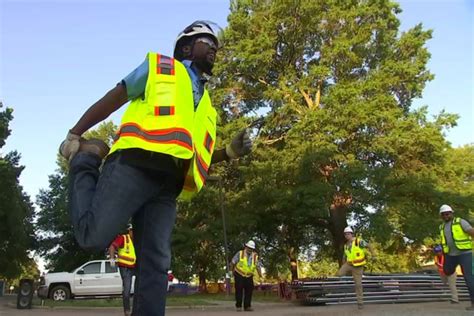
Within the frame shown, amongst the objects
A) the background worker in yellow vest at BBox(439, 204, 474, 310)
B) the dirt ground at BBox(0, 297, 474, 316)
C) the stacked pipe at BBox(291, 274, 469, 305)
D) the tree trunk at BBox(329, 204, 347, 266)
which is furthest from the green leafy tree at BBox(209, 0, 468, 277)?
the background worker in yellow vest at BBox(439, 204, 474, 310)

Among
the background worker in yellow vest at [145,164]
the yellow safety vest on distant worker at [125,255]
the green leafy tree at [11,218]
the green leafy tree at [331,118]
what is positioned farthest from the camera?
the green leafy tree at [11,218]

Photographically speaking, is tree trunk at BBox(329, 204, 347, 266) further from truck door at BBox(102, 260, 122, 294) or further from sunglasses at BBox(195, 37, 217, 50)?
sunglasses at BBox(195, 37, 217, 50)

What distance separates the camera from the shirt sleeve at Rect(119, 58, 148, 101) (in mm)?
2824

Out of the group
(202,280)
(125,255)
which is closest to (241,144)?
(125,255)

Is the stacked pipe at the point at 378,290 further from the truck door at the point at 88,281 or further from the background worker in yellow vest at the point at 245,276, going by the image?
the truck door at the point at 88,281

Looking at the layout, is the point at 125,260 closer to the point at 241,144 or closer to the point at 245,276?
the point at 245,276

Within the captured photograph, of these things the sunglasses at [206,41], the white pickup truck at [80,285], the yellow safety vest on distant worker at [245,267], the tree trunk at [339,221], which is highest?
the tree trunk at [339,221]

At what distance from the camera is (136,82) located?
2.83 m

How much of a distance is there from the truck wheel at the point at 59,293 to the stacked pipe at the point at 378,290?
10077mm

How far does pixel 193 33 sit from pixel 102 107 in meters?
0.75

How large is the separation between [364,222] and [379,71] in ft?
25.0

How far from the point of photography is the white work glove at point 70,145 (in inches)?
113

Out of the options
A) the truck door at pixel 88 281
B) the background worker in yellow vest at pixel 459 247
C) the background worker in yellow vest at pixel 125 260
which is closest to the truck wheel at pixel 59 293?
the truck door at pixel 88 281

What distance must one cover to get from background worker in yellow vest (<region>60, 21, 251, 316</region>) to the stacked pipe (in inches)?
544
